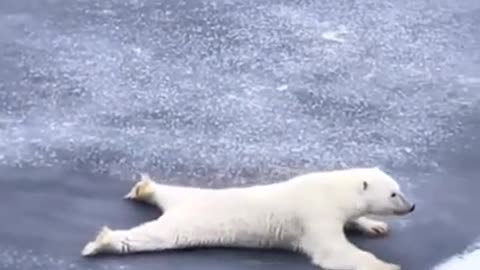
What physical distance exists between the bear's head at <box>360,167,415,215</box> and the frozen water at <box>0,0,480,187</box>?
1.56 ft

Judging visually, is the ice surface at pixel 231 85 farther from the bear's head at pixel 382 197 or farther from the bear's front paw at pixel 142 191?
the bear's head at pixel 382 197

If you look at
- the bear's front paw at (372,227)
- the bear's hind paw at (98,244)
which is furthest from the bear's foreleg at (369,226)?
the bear's hind paw at (98,244)

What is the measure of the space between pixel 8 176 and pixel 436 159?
1.75 meters

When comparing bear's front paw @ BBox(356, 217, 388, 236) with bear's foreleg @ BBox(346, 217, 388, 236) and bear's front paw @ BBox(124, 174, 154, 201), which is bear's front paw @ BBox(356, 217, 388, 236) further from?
bear's front paw @ BBox(124, 174, 154, 201)

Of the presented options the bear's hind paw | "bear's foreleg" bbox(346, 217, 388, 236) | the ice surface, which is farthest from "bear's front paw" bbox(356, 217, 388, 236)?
the bear's hind paw

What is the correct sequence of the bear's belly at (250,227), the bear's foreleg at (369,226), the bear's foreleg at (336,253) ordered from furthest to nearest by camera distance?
the bear's foreleg at (369,226) < the bear's belly at (250,227) < the bear's foreleg at (336,253)

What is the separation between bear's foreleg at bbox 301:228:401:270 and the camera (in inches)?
177

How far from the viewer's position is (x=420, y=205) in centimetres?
500

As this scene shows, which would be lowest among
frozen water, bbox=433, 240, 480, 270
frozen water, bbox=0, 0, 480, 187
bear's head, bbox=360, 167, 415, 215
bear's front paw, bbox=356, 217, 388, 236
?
frozen water, bbox=433, 240, 480, 270

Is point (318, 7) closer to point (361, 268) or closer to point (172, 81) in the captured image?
point (172, 81)

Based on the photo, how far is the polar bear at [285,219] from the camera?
4566 mm

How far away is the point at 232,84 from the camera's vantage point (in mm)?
5793

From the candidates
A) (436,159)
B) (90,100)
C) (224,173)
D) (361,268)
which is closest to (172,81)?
(90,100)

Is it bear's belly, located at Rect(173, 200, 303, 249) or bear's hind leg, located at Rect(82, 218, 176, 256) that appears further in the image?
bear's belly, located at Rect(173, 200, 303, 249)
